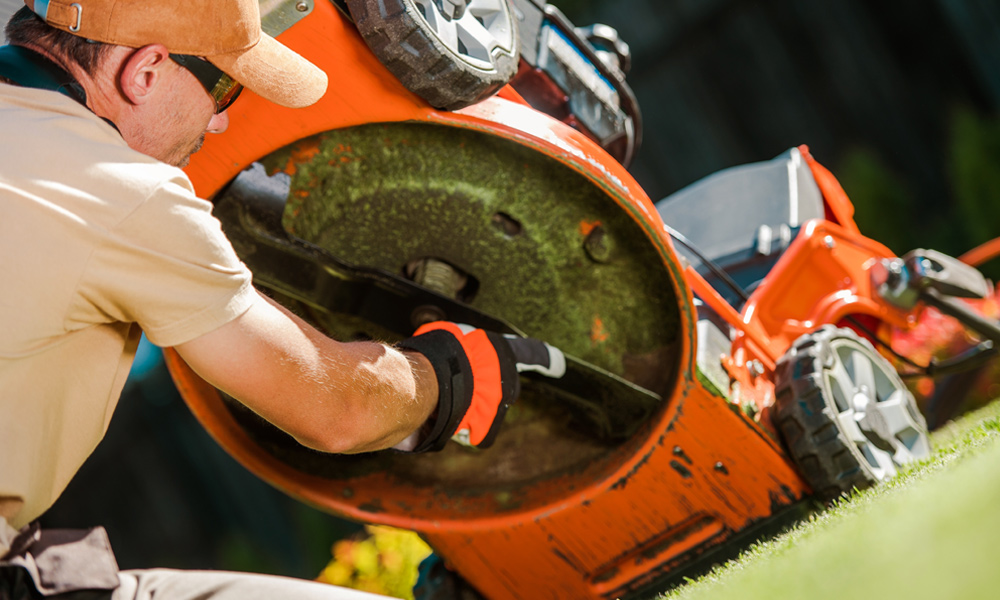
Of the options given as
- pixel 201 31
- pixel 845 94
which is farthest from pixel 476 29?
pixel 845 94

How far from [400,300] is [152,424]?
20.7 feet

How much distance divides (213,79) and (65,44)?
0.20 meters

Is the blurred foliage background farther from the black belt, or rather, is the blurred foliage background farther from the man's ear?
the black belt

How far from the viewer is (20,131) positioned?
102 centimetres

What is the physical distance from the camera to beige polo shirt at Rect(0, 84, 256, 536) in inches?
39.0

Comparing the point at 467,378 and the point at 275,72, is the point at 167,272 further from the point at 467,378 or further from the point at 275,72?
the point at 467,378

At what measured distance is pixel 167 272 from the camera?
102cm

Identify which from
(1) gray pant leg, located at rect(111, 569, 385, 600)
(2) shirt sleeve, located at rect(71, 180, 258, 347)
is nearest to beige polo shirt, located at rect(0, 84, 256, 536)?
(2) shirt sleeve, located at rect(71, 180, 258, 347)

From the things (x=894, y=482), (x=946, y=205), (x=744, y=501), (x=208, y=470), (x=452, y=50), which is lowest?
(x=208, y=470)

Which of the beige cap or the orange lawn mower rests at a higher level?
the beige cap

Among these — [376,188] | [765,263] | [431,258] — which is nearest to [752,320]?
[765,263]

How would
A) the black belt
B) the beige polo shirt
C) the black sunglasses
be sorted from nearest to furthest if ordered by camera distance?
the beige polo shirt, the black belt, the black sunglasses

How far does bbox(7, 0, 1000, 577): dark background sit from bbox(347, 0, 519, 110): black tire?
4.45 m

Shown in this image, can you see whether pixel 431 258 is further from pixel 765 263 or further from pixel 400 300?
pixel 765 263
